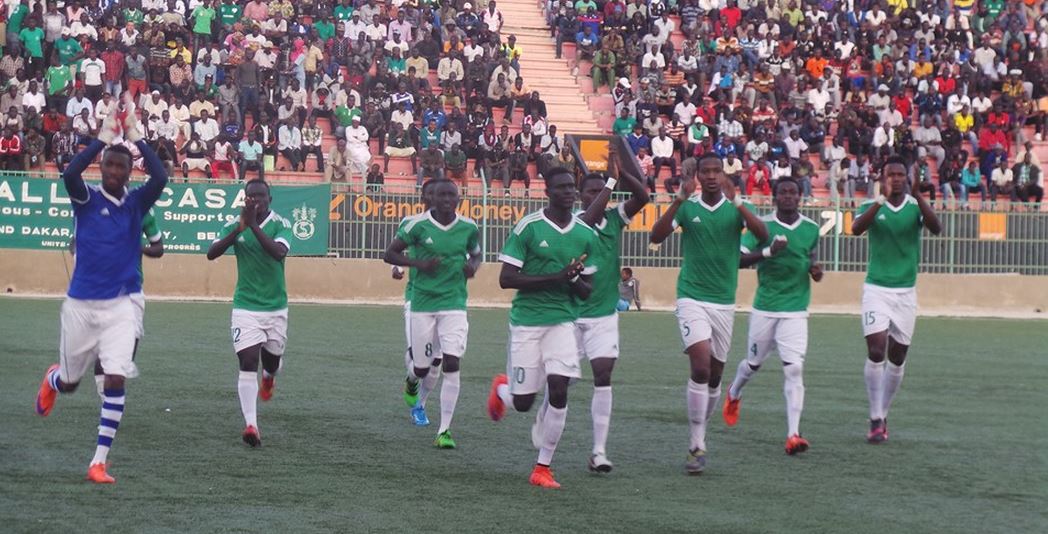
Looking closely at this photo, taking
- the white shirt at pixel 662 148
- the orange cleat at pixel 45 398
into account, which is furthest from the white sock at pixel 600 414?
the white shirt at pixel 662 148

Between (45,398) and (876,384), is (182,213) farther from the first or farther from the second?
(876,384)

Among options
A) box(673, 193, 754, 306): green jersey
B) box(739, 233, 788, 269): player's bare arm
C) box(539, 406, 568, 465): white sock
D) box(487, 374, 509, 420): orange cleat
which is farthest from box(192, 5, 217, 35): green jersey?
box(539, 406, 568, 465): white sock

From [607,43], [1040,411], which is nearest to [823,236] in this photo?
[607,43]

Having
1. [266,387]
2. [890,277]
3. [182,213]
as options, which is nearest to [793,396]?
[890,277]

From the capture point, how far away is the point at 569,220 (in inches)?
410

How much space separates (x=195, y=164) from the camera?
29484 millimetres

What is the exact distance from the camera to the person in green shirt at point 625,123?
3394cm

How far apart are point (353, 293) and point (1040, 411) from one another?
53.0 feet

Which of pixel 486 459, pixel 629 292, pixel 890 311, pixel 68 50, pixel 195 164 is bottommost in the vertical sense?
pixel 486 459

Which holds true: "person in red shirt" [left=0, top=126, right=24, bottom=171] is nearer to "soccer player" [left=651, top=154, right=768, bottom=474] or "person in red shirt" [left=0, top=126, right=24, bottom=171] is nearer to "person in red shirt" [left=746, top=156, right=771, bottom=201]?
"person in red shirt" [left=746, top=156, right=771, bottom=201]

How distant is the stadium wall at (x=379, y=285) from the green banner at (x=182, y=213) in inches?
11.0

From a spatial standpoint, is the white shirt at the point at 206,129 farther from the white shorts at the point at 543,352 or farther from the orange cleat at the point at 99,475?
the orange cleat at the point at 99,475

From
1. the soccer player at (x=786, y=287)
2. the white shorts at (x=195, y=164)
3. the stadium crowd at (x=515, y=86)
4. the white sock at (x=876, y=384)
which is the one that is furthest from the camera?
the stadium crowd at (x=515, y=86)

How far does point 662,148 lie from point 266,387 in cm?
2095
